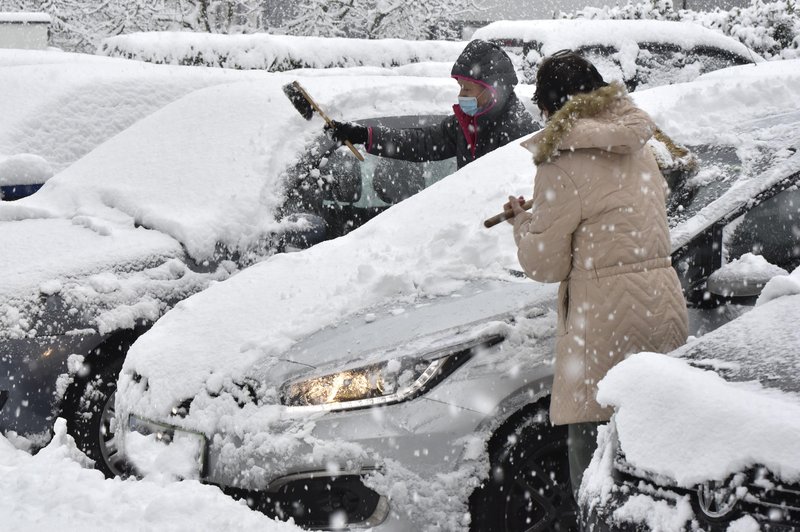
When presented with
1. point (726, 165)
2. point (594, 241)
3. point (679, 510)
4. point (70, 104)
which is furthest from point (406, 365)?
point (70, 104)

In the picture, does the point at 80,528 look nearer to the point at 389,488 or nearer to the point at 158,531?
the point at 158,531

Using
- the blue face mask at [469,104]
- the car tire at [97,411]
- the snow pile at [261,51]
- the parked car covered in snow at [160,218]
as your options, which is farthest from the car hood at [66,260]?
the snow pile at [261,51]

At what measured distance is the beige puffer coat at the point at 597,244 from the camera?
8.82ft

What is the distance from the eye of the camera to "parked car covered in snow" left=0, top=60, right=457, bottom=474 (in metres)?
4.05

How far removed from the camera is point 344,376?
2.97 m

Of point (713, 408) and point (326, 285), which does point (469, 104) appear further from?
point (713, 408)

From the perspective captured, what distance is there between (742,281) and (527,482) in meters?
0.87

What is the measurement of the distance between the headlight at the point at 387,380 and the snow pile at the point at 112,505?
1.27 feet

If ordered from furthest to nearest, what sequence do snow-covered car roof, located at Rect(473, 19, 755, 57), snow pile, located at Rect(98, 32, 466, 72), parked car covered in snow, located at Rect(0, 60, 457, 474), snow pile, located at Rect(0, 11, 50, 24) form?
snow pile, located at Rect(0, 11, 50, 24) < snow pile, located at Rect(98, 32, 466, 72) < snow-covered car roof, located at Rect(473, 19, 755, 57) < parked car covered in snow, located at Rect(0, 60, 457, 474)

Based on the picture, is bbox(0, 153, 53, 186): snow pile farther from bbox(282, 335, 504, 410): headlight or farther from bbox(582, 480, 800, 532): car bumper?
bbox(582, 480, 800, 532): car bumper

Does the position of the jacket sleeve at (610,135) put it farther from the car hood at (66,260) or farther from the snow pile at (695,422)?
the car hood at (66,260)

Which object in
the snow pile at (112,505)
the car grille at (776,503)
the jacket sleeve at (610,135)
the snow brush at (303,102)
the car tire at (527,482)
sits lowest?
the snow pile at (112,505)

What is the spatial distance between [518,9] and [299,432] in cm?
2668

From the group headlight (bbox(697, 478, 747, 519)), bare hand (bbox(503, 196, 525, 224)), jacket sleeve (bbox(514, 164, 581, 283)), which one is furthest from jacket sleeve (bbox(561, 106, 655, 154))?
headlight (bbox(697, 478, 747, 519))
